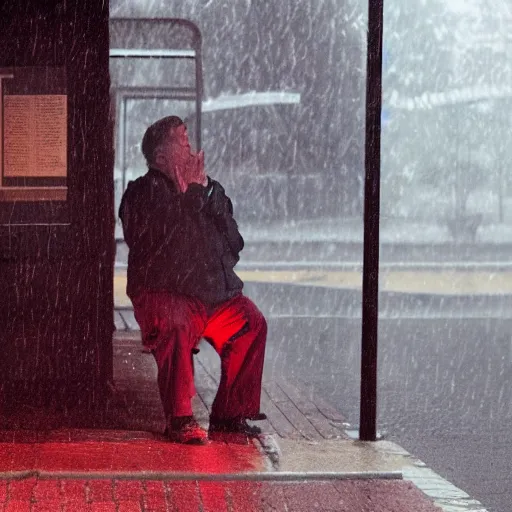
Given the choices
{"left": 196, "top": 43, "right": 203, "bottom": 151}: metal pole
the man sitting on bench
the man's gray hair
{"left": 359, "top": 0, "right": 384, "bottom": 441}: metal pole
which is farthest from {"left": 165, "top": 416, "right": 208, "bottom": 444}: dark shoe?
{"left": 196, "top": 43, "right": 203, "bottom": 151}: metal pole

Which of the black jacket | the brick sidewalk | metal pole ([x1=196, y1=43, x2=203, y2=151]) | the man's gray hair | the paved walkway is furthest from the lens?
metal pole ([x1=196, y1=43, x2=203, y2=151])

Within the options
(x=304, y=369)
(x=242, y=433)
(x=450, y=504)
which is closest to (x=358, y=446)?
(x=242, y=433)

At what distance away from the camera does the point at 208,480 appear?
16.8 ft

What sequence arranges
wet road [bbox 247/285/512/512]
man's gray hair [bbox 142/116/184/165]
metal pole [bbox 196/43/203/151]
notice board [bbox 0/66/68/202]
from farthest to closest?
metal pole [bbox 196/43/203/151], notice board [bbox 0/66/68/202], wet road [bbox 247/285/512/512], man's gray hair [bbox 142/116/184/165]

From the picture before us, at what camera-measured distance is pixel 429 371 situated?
30.7 feet

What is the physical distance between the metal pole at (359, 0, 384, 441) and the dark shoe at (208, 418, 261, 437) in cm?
62

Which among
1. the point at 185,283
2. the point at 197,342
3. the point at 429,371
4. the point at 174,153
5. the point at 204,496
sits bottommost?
the point at 429,371

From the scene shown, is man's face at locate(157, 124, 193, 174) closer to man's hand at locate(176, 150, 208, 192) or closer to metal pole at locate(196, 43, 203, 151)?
man's hand at locate(176, 150, 208, 192)

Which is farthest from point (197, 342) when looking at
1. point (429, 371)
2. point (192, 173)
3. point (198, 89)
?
point (198, 89)

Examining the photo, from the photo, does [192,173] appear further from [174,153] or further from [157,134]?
[157,134]

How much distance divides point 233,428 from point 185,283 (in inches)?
32.8

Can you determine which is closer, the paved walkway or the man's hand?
Result: the paved walkway

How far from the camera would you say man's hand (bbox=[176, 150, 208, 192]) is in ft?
19.7

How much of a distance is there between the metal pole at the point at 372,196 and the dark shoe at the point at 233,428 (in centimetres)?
62
